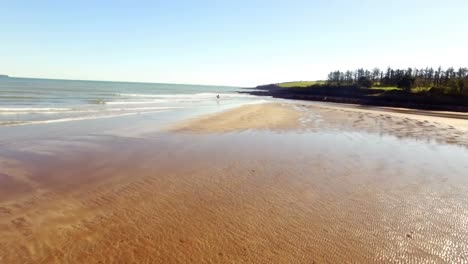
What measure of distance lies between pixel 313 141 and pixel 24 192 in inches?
519

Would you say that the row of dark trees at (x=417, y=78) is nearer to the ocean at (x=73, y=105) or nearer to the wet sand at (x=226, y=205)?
the ocean at (x=73, y=105)

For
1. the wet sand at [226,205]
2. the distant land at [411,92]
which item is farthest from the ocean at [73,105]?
the distant land at [411,92]

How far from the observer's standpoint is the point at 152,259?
17.7ft

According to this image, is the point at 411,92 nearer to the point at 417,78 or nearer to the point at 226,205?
the point at 417,78

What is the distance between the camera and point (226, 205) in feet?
25.6

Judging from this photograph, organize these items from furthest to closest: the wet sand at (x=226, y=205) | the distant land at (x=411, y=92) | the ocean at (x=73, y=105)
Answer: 1. the distant land at (x=411, y=92)
2. the ocean at (x=73, y=105)
3. the wet sand at (x=226, y=205)

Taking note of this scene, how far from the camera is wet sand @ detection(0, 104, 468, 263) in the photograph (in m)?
5.69

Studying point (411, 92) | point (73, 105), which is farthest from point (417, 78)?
point (73, 105)

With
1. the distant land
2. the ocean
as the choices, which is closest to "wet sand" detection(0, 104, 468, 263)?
the ocean

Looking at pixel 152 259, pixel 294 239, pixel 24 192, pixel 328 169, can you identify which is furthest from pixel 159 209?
pixel 328 169

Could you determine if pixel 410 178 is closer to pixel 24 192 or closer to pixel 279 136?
pixel 279 136

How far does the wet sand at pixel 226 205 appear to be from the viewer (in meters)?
5.69

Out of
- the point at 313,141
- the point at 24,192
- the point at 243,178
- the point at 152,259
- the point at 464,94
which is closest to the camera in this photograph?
the point at 152,259

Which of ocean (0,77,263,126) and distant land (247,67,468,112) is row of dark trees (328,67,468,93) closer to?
distant land (247,67,468,112)
